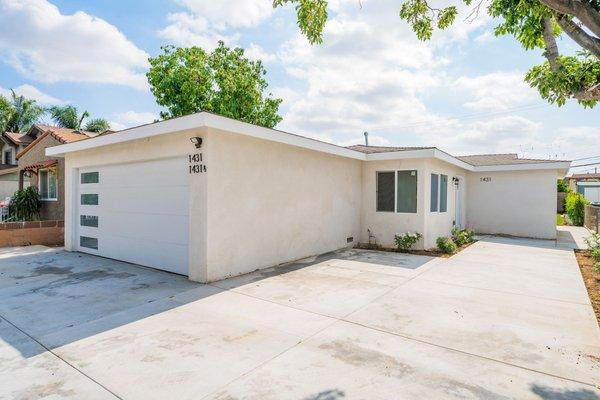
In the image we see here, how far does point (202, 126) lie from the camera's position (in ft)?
18.6

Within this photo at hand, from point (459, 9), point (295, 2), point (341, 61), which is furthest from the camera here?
point (341, 61)

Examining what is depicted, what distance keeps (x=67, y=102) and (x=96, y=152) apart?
2583 cm

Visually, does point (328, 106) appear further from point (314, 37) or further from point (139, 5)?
point (314, 37)

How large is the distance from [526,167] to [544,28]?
33.0ft

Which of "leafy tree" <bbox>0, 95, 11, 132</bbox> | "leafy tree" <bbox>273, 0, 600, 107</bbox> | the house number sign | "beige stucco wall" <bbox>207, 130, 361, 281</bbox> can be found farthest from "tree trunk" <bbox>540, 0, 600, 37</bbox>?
"leafy tree" <bbox>0, 95, 11, 132</bbox>

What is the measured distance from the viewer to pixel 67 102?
28578 millimetres

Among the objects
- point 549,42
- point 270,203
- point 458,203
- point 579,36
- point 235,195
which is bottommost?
point 458,203

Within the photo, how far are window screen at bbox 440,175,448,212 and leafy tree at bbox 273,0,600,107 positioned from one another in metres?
6.26

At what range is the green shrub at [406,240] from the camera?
9.35m

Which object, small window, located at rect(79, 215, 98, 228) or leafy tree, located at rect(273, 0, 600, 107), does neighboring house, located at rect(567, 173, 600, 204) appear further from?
small window, located at rect(79, 215, 98, 228)

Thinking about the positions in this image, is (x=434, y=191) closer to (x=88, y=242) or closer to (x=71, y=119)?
(x=88, y=242)

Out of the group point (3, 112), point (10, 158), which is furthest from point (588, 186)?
point (3, 112)

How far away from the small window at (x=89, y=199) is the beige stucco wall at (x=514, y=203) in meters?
14.0

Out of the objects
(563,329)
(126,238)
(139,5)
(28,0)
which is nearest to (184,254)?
(126,238)
